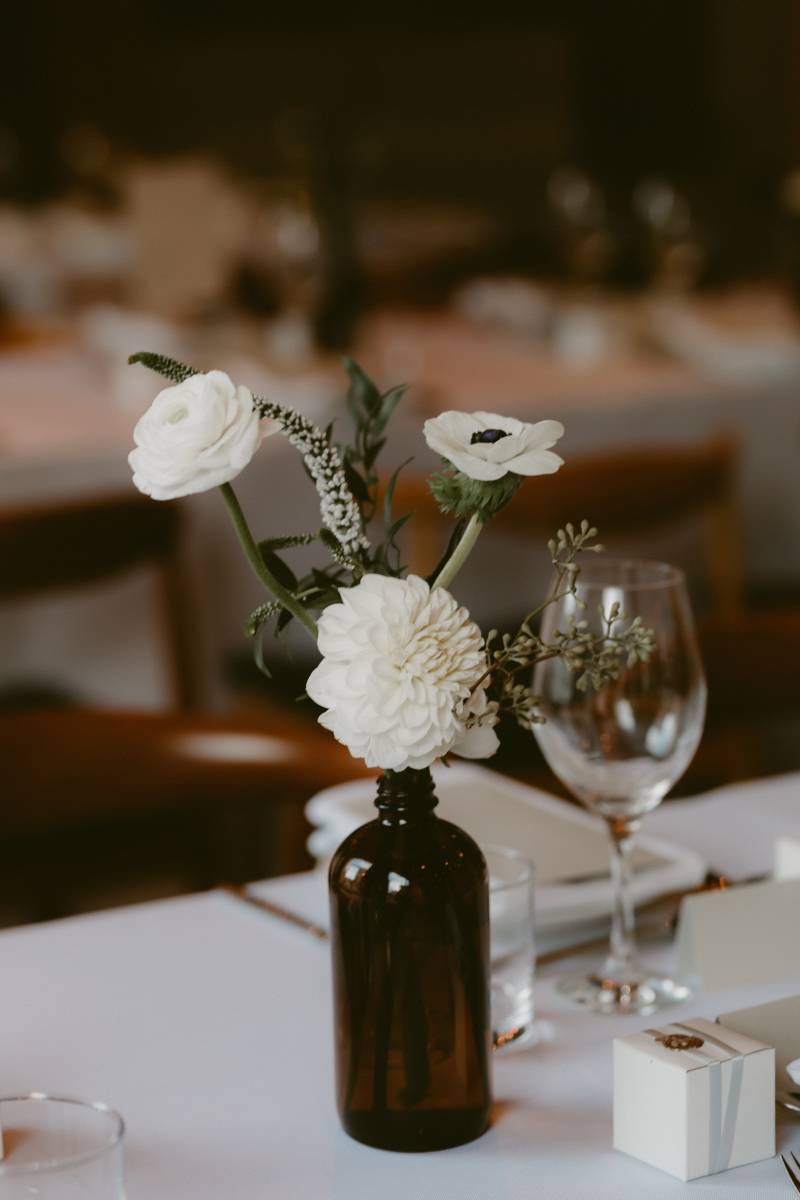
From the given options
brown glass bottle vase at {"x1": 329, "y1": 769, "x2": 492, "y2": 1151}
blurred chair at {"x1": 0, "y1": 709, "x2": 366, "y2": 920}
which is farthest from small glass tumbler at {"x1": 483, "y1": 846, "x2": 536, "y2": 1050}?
blurred chair at {"x1": 0, "y1": 709, "x2": 366, "y2": 920}

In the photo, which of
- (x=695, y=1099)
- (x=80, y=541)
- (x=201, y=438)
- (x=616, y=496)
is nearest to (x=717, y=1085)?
(x=695, y=1099)

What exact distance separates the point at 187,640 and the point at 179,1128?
5.66 feet

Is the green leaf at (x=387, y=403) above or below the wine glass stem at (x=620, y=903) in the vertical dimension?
above

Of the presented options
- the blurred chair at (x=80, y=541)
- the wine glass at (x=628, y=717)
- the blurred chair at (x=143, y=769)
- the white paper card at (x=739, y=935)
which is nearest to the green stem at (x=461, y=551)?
the wine glass at (x=628, y=717)

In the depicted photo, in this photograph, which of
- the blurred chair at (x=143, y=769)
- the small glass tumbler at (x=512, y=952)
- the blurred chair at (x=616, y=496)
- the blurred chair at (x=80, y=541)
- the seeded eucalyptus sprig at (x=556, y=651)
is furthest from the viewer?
the blurred chair at (x=616, y=496)

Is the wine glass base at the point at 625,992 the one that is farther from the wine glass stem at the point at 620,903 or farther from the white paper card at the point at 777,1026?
the white paper card at the point at 777,1026

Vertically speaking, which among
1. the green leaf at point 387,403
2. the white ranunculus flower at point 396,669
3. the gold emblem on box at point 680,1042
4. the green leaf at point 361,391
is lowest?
the gold emblem on box at point 680,1042

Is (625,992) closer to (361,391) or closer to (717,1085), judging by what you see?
(717,1085)

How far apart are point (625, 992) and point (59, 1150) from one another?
0.38 m

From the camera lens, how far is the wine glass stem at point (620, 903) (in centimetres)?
102

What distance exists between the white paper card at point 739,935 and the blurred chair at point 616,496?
54.6 inches

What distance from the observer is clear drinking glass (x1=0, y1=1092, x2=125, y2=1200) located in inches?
26.2

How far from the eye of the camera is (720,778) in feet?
9.02

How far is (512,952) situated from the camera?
95cm
